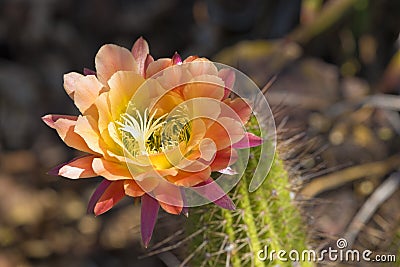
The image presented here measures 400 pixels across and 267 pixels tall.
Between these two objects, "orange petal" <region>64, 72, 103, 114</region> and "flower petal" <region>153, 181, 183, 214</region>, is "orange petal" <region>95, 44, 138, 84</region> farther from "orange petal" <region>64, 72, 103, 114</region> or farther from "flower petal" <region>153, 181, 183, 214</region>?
"flower petal" <region>153, 181, 183, 214</region>

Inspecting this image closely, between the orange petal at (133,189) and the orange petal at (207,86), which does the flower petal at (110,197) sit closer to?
the orange petal at (133,189)

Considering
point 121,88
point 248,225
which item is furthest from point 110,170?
point 248,225

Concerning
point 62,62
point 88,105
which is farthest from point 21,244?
point 88,105

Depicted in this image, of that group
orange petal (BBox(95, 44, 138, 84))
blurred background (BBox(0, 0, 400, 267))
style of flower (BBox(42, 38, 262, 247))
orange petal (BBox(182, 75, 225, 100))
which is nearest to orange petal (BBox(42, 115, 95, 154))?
style of flower (BBox(42, 38, 262, 247))

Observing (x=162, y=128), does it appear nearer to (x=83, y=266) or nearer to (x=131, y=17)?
(x=83, y=266)

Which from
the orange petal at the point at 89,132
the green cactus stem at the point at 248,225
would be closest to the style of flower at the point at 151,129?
the orange petal at the point at 89,132

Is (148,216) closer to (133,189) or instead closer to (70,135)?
(133,189)
